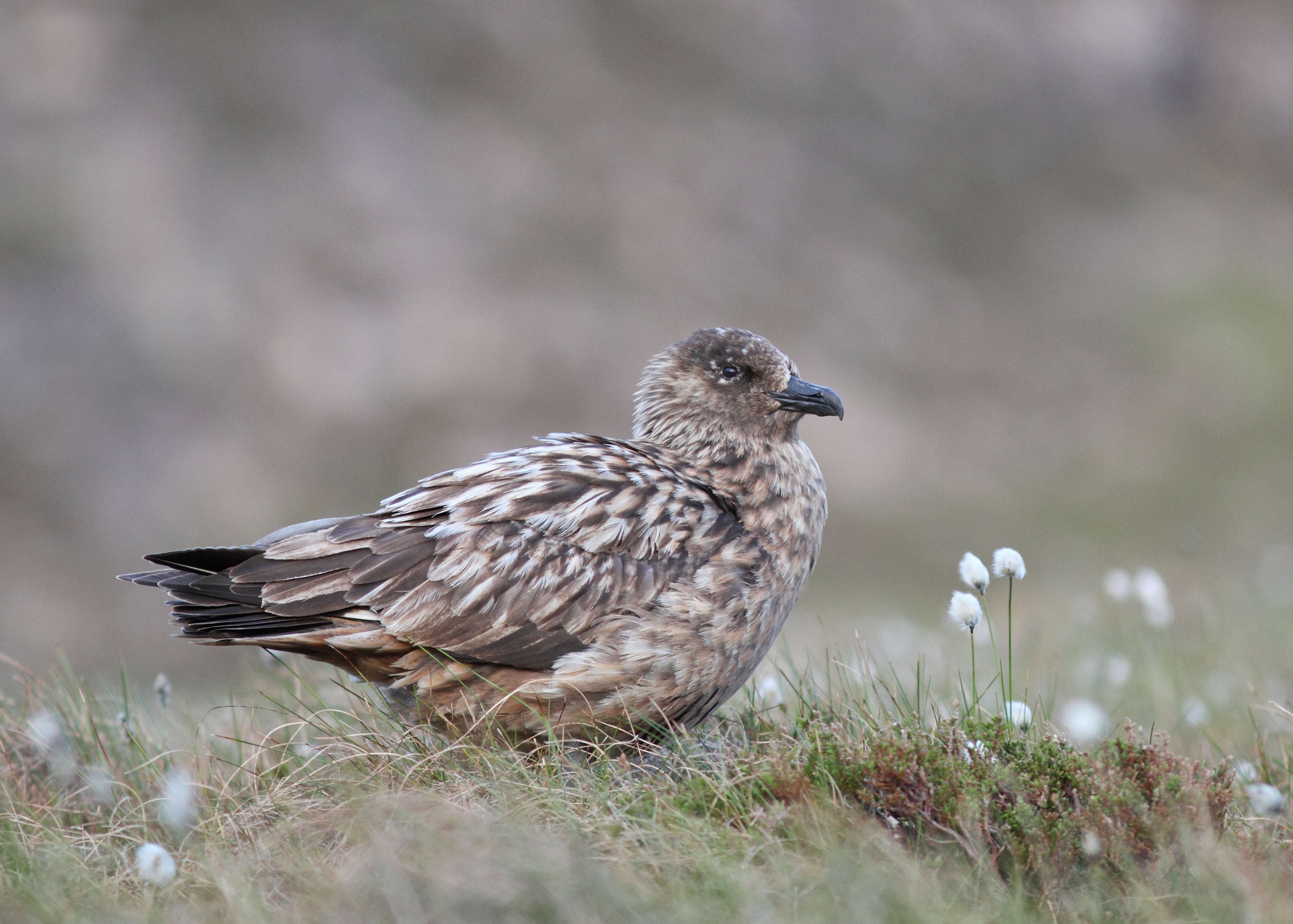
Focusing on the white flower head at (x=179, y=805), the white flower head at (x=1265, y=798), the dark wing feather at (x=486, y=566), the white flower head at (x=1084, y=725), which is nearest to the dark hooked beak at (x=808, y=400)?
the dark wing feather at (x=486, y=566)

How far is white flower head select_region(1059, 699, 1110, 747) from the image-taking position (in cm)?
329

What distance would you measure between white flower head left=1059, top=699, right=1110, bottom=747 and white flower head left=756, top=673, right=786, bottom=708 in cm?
94

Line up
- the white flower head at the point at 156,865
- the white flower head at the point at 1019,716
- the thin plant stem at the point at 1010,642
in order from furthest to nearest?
the white flower head at the point at 1019,716
the thin plant stem at the point at 1010,642
the white flower head at the point at 156,865

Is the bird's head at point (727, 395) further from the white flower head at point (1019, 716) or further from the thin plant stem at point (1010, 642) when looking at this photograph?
the white flower head at point (1019, 716)

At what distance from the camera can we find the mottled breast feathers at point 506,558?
3.54 m

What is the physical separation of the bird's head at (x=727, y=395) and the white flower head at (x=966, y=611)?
1.12m

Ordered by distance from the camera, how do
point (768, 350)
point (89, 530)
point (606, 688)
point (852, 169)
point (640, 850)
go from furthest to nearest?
1. point (852, 169)
2. point (89, 530)
3. point (768, 350)
4. point (606, 688)
5. point (640, 850)

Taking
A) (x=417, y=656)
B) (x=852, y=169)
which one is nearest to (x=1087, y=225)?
(x=852, y=169)

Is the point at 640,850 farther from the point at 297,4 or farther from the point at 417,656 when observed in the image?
the point at 297,4

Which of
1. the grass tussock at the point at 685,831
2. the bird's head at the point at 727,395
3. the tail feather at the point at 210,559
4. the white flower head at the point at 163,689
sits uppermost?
the bird's head at the point at 727,395

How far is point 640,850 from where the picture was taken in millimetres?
2668

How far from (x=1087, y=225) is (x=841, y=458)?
1080cm

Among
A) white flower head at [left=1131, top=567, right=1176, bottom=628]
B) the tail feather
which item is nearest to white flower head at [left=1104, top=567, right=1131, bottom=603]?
white flower head at [left=1131, top=567, right=1176, bottom=628]

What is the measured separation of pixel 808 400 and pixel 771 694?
1141 mm
